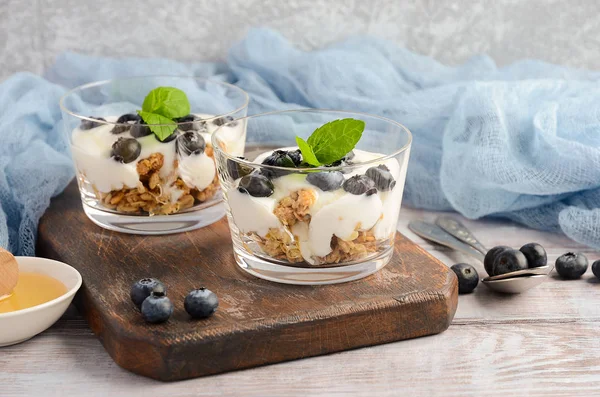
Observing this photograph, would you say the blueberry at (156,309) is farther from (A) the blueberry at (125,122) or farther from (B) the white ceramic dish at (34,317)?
(A) the blueberry at (125,122)

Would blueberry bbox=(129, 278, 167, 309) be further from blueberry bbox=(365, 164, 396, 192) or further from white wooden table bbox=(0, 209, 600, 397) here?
blueberry bbox=(365, 164, 396, 192)

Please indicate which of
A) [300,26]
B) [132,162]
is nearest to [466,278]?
[132,162]

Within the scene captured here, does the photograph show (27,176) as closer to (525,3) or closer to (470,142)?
(470,142)

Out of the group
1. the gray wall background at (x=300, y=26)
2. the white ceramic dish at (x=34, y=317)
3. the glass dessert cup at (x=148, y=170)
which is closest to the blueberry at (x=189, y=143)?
the glass dessert cup at (x=148, y=170)

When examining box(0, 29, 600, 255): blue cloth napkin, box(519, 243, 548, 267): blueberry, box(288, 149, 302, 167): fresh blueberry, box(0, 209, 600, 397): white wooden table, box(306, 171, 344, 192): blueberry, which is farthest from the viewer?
box(0, 29, 600, 255): blue cloth napkin

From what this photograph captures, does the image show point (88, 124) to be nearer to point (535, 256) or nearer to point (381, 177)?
point (381, 177)

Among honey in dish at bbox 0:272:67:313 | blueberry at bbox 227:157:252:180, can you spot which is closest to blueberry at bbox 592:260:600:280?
blueberry at bbox 227:157:252:180

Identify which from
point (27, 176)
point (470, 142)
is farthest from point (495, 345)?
point (27, 176)
